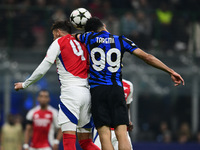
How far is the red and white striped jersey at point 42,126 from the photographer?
433 inches

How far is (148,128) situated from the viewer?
1361 centimetres

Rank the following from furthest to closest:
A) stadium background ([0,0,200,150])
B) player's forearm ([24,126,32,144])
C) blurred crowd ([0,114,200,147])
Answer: blurred crowd ([0,114,200,147]) → stadium background ([0,0,200,150]) → player's forearm ([24,126,32,144])

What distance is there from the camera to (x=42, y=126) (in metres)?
11.1

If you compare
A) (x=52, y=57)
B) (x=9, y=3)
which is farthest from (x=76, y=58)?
(x=9, y=3)

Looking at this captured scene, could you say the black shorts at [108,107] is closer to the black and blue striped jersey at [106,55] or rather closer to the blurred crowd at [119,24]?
the black and blue striped jersey at [106,55]

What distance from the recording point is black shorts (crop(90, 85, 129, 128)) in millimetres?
6660

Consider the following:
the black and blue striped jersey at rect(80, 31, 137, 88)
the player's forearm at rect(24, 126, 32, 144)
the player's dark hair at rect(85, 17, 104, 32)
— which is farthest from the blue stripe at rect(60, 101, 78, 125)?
the player's forearm at rect(24, 126, 32, 144)

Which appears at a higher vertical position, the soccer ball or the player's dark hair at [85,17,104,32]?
the soccer ball

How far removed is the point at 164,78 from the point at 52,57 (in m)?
7.38

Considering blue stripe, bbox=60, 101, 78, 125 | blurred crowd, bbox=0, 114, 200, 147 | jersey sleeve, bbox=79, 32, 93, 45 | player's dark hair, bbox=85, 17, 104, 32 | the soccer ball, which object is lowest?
blurred crowd, bbox=0, 114, 200, 147

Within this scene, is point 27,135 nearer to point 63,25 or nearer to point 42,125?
point 42,125

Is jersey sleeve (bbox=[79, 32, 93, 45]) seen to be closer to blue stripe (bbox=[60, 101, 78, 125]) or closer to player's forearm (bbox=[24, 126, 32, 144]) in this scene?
blue stripe (bbox=[60, 101, 78, 125])

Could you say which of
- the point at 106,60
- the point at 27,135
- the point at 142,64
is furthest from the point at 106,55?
the point at 142,64

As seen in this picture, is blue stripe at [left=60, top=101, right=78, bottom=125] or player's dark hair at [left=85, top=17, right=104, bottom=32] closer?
blue stripe at [left=60, top=101, right=78, bottom=125]
